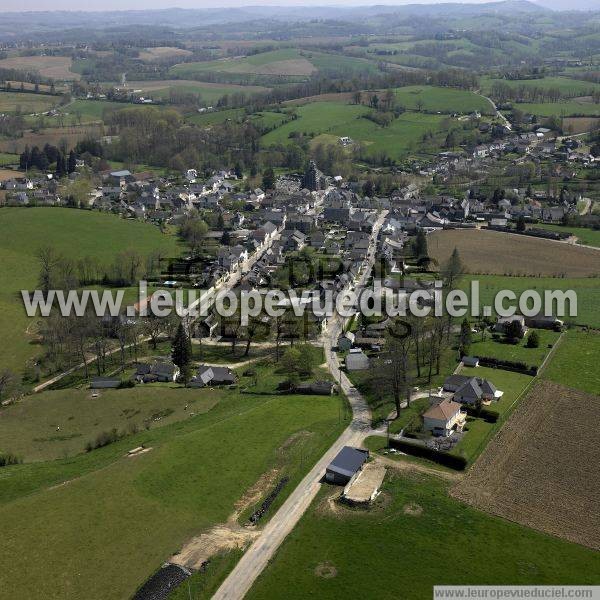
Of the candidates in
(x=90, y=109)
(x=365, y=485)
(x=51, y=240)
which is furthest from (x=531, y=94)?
(x=365, y=485)

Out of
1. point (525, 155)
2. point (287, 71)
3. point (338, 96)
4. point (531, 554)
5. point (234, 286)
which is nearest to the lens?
point (531, 554)

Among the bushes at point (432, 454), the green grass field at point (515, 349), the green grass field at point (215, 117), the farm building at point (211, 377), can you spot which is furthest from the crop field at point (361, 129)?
the bushes at point (432, 454)

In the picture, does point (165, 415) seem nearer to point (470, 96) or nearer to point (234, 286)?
point (234, 286)

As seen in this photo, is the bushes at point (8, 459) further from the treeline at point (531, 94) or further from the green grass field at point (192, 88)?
the green grass field at point (192, 88)

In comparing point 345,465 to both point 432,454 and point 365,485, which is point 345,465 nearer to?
point 365,485

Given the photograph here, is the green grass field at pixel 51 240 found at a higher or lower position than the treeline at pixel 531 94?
lower

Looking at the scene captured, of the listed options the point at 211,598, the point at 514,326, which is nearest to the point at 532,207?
the point at 514,326
